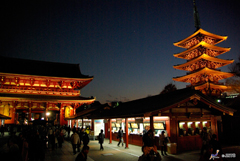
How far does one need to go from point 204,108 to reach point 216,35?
111ft

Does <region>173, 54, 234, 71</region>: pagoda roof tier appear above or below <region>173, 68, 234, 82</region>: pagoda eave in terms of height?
above

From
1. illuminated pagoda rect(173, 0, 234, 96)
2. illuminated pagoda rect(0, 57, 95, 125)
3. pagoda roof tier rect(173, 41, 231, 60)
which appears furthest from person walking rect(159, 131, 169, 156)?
pagoda roof tier rect(173, 41, 231, 60)

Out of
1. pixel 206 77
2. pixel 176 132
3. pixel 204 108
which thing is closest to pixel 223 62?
pixel 206 77

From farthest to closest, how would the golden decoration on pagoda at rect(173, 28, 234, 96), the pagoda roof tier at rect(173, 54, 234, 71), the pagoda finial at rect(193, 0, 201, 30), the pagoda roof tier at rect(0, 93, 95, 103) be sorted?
1. the pagoda finial at rect(193, 0, 201, 30)
2. the pagoda roof tier at rect(173, 54, 234, 71)
3. the golden decoration on pagoda at rect(173, 28, 234, 96)
4. the pagoda roof tier at rect(0, 93, 95, 103)

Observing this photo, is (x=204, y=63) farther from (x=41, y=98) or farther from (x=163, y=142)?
(x=41, y=98)

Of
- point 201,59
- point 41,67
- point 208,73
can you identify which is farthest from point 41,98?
point 208,73

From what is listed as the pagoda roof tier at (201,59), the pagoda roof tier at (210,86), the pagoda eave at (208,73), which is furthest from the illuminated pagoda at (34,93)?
the pagoda roof tier at (210,86)

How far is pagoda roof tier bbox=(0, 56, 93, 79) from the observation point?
36312 millimetres

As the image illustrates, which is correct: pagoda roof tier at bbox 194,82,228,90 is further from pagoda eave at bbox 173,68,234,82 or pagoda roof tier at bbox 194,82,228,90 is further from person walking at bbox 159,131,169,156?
person walking at bbox 159,131,169,156

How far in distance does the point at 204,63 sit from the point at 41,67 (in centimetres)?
3593

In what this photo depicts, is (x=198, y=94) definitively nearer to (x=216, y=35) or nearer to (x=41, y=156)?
(x=41, y=156)

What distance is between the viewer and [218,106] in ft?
48.5

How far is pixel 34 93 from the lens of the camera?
33719mm

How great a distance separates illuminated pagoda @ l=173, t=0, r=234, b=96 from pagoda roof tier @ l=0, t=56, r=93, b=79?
23.9m
